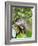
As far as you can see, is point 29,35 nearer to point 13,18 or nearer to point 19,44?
point 19,44

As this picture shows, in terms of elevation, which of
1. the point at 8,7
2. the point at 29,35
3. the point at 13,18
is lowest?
the point at 29,35

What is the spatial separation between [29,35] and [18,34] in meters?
0.15

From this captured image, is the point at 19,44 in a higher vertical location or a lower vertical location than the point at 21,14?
lower

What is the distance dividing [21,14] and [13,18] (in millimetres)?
125

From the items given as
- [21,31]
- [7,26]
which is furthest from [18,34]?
[7,26]

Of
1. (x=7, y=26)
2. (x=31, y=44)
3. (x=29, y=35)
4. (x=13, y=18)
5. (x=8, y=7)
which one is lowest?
(x=31, y=44)

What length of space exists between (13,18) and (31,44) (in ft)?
1.42

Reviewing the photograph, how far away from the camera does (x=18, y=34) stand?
140 cm

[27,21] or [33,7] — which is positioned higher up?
[33,7]

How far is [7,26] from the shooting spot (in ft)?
4.46

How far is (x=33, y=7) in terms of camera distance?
145 centimetres

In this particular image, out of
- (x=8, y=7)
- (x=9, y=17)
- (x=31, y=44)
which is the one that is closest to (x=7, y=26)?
(x=9, y=17)
